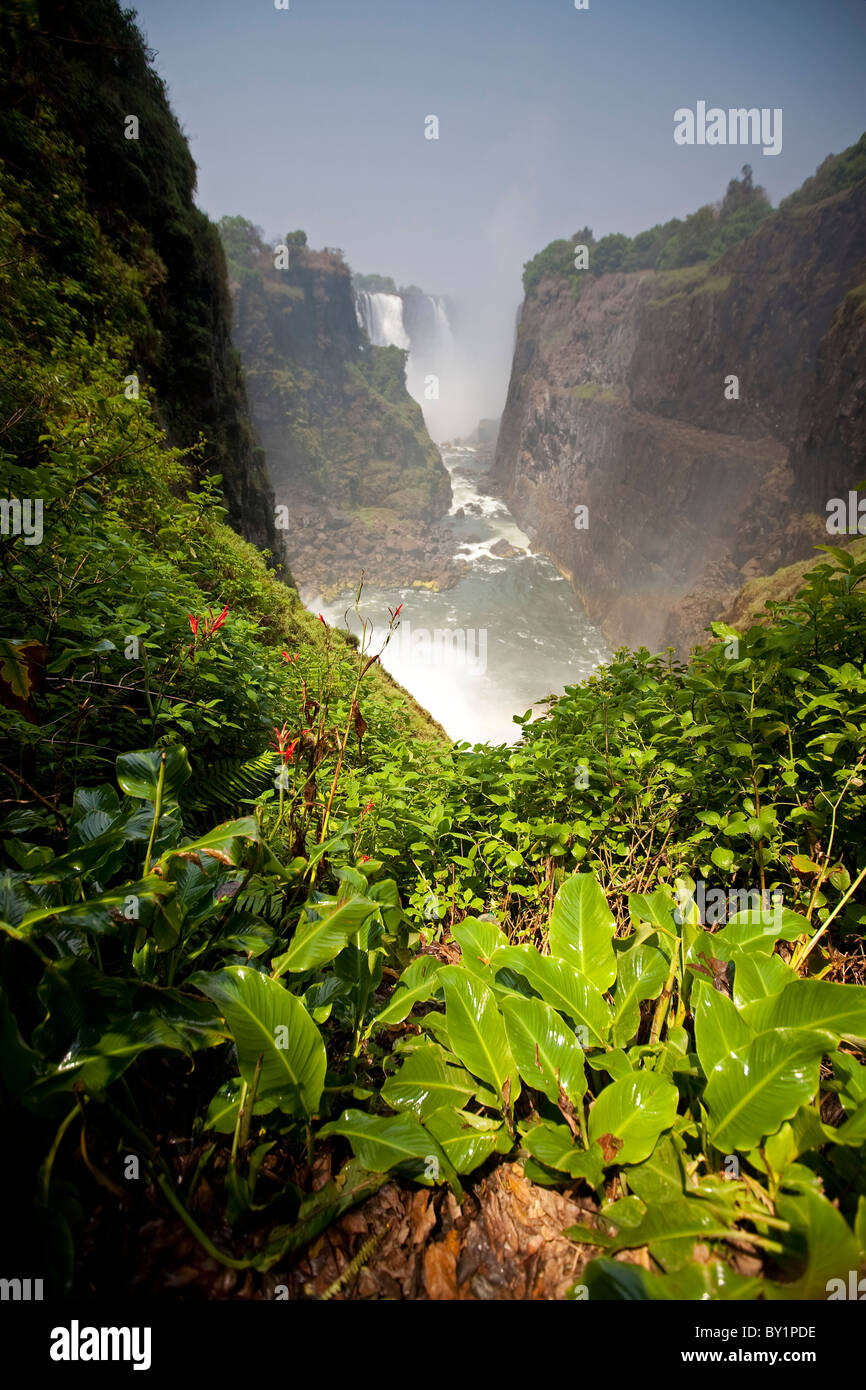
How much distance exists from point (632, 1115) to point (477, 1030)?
335 mm

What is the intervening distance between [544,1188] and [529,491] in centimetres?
7096

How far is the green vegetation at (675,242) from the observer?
43.3 metres

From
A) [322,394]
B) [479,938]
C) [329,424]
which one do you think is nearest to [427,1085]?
[479,938]

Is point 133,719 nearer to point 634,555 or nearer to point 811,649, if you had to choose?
point 811,649

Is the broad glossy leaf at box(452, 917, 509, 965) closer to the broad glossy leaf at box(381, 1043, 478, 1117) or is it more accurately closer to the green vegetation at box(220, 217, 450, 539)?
the broad glossy leaf at box(381, 1043, 478, 1117)

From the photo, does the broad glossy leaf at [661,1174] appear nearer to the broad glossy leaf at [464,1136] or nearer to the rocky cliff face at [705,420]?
the broad glossy leaf at [464,1136]

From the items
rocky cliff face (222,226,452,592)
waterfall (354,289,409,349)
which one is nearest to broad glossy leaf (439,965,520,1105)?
rocky cliff face (222,226,452,592)

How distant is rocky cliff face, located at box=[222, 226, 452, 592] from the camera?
5922 centimetres

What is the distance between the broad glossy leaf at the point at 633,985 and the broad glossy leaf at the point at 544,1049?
0.44ft

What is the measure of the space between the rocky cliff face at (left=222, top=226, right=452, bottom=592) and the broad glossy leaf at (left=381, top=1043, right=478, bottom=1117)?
56.1 m

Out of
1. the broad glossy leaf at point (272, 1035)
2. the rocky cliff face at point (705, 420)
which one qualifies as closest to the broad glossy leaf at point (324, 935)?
the broad glossy leaf at point (272, 1035)
